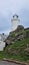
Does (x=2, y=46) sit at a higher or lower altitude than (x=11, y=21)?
lower

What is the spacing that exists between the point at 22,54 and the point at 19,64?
180 inches

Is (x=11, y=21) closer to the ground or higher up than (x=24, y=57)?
higher up

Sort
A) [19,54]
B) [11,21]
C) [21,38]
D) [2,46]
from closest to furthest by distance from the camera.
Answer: [19,54] < [21,38] < [2,46] < [11,21]

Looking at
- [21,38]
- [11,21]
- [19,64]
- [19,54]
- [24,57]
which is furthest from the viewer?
[11,21]

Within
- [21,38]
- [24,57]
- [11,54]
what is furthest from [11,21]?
[24,57]

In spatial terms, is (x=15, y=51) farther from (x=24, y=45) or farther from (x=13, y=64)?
(x=13, y=64)

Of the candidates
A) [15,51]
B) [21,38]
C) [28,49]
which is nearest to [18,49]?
[15,51]

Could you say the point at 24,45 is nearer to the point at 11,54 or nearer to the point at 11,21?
the point at 11,54

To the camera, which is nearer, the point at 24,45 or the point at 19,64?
the point at 19,64

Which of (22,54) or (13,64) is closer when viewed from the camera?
(13,64)

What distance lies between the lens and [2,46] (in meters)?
33.8

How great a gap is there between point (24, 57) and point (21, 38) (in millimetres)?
7158

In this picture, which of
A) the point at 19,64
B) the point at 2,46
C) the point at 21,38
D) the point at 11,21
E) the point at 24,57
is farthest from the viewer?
the point at 11,21

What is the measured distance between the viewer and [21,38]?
28.2m
